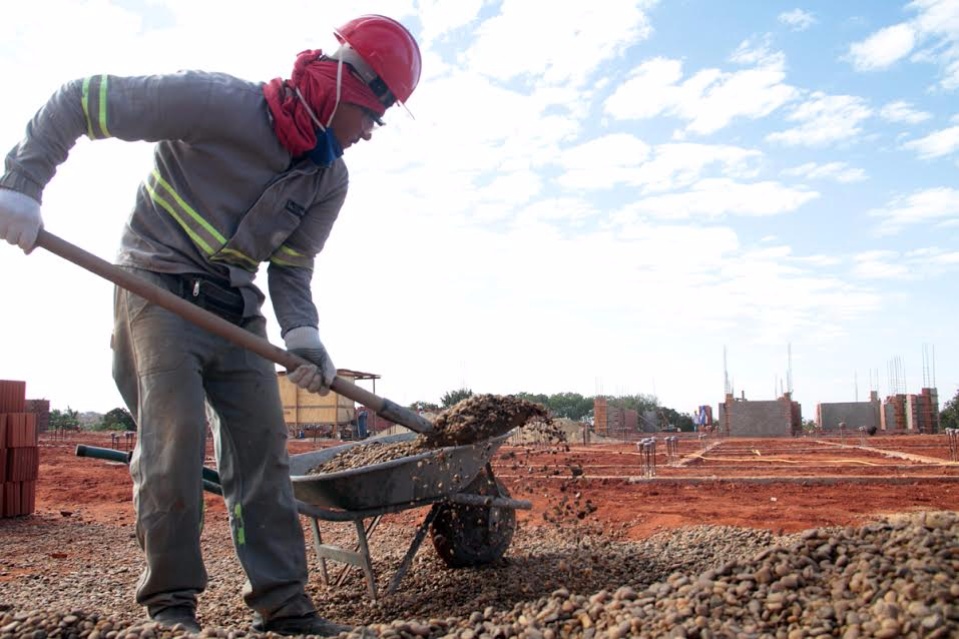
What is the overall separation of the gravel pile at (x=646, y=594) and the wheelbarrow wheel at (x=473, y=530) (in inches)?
3.1

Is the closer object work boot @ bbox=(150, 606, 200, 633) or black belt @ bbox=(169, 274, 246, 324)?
work boot @ bbox=(150, 606, 200, 633)

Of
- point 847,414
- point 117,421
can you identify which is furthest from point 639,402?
point 117,421

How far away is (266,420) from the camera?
10.1ft

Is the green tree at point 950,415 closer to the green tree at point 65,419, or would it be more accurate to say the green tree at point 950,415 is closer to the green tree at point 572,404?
the green tree at point 572,404

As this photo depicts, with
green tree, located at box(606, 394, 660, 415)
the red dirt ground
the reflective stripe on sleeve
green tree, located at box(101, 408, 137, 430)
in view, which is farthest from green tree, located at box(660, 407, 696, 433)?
the reflective stripe on sleeve

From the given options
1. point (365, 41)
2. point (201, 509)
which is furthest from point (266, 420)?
point (365, 41)

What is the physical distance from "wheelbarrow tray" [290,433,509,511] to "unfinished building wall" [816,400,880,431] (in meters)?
33.9

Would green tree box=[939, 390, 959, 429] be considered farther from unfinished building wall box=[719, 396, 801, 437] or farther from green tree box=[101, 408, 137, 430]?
green tree box=[101, 408, 137, 430]

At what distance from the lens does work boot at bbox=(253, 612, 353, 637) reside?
2.79 meters

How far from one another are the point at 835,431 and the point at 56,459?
2905 centimetres

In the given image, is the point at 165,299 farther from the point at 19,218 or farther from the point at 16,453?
the point at 16,453

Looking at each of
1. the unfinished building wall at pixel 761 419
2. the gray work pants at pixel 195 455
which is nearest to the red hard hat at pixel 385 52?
the gray work pants at pixel 195 455

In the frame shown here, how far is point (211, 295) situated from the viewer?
119 inches

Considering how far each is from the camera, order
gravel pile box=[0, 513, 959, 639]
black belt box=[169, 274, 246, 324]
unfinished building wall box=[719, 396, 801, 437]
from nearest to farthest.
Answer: gravel pile box=[0, 513, 959, 639]
black belt box=[169, 274, 246, 324]
unfinished building wall box=[719, 396, 801, 437]
